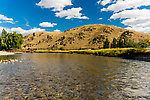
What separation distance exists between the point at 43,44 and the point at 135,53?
173043mm

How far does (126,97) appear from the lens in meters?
9.05

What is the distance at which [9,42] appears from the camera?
3885 inches

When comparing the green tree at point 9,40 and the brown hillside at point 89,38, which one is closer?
the green tree at point 9,40

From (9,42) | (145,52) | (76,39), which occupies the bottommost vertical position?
(145,52)

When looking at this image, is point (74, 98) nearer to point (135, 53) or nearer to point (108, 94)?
point (108, 94)

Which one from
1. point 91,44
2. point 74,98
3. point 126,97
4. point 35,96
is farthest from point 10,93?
point 91,44

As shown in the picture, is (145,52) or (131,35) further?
(131,35)

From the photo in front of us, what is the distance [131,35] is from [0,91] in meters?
177

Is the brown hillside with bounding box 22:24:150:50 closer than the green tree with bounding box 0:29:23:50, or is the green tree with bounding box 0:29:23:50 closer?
the green tree with bounding box 0:29:23:50

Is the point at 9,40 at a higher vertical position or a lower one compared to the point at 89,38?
lower

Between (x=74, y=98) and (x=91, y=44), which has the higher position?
(x=91, y=44)

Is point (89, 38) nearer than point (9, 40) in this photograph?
No

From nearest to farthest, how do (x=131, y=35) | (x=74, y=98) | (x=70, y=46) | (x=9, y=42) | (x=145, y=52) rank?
(x=74, y=98) < (x=145, y=52) < (x=9, y=42) < (x=131, y=35) < (x=70, y=46)

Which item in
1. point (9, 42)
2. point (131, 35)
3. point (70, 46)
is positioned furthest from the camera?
point (70, 46)
